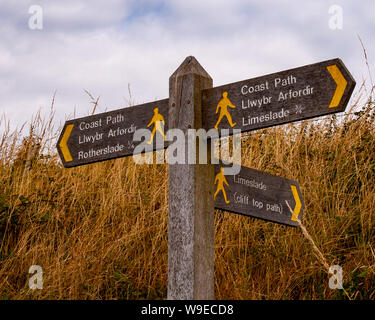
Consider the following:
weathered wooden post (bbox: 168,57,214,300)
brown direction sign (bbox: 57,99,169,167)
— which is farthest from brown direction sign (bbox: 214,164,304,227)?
brown direction sign (bbox: 57,99,169,167)

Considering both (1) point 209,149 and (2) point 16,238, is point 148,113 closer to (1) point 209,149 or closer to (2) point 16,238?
(1) point 209,149

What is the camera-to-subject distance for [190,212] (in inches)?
90.5

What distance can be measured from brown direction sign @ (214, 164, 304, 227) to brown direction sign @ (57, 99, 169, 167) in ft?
1.47

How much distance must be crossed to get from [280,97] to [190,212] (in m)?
0.71

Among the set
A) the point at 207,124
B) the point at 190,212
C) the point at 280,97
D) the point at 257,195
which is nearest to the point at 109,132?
the point at 207,124

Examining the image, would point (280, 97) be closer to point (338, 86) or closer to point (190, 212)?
point (338, 86)

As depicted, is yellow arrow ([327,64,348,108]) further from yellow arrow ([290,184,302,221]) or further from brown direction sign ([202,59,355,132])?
yellow arrow ([290,184,302,221])

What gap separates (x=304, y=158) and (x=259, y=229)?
108cm

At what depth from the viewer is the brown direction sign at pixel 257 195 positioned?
98.7 inches

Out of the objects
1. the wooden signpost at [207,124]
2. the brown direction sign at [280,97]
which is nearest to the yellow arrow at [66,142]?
the wooden signpost at [207,124]

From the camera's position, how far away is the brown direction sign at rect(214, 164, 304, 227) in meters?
2.51

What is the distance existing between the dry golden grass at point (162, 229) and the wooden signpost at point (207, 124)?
90 centimetres

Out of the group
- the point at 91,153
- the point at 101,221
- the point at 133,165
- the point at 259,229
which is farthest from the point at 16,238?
the point at 259,229

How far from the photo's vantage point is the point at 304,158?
4.51 metres
